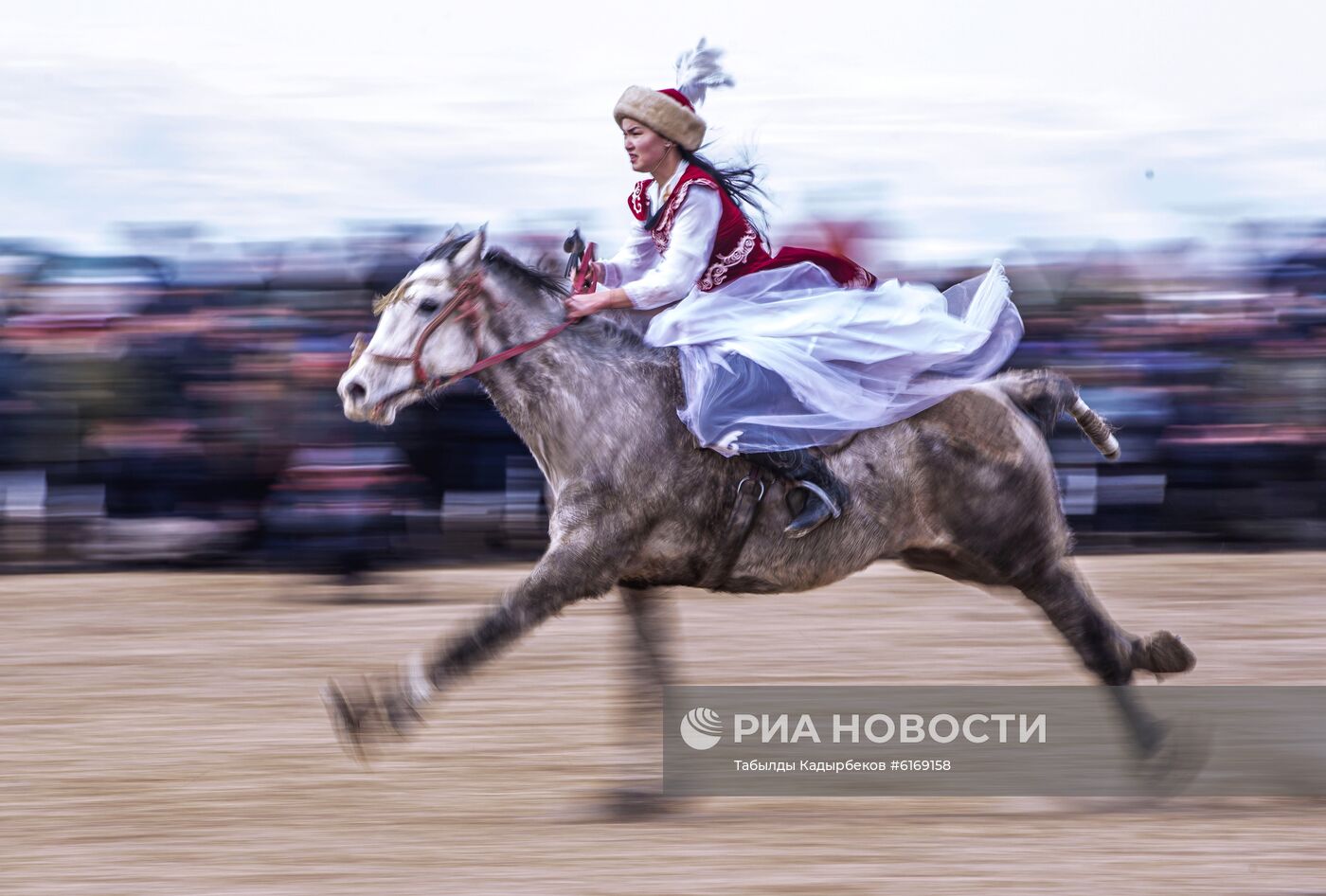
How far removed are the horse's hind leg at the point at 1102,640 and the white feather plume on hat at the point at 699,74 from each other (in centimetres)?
173

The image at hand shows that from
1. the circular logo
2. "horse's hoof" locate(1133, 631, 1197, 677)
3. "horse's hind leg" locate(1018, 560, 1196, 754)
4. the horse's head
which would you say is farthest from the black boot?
"horse's hoof" locate(1133, 631, 1197, 677)

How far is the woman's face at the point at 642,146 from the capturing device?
5.29m

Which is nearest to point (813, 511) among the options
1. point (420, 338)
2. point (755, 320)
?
point (755, 320)

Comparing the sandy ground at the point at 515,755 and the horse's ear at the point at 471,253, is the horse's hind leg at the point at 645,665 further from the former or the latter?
the horse's ear at the point at 471,253

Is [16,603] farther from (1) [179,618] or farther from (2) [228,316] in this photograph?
(2) [228,316]

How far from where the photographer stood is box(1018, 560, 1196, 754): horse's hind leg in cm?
557

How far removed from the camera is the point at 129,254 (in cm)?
984

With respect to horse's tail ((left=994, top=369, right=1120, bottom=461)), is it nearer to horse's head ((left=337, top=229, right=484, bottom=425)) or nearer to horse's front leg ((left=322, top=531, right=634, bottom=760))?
horse's front leg ((left=322, top=531, right=634, bottom=760))

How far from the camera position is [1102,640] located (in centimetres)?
557

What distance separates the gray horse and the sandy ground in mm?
408

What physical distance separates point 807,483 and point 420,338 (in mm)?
1133

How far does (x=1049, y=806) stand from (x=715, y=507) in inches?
51.3

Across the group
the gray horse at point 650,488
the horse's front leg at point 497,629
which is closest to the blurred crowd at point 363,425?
the gray horse at point 650,488

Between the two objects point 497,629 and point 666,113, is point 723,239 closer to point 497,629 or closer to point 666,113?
point 666,113
